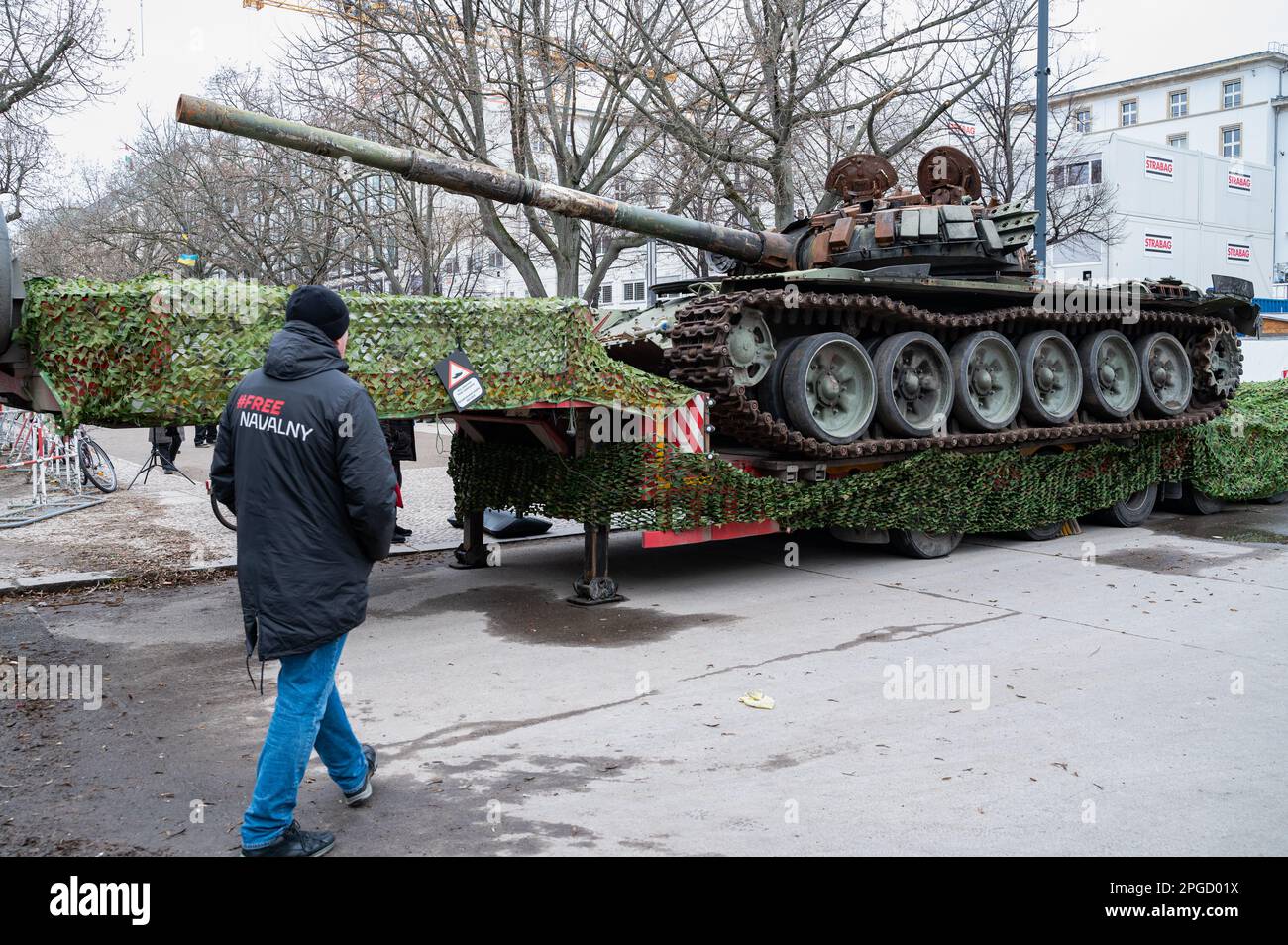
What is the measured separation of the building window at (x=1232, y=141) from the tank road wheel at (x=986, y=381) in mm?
48510

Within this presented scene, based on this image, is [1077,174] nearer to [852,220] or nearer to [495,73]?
[495,73]

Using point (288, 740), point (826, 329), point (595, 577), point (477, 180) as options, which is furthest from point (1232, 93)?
point (288, 740)

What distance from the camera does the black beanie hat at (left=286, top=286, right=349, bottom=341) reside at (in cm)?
410

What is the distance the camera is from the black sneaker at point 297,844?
388cm

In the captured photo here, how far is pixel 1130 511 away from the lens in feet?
38.7

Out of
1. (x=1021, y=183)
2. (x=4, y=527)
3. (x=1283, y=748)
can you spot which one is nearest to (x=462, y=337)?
(x=1283, y=748)

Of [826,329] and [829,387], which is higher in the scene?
[826,329]

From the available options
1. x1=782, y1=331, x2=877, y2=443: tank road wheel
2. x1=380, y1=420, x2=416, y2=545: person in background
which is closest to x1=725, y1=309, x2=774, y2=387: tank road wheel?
x1=782, y1=331, x2=877, y2=443: tank road wheel

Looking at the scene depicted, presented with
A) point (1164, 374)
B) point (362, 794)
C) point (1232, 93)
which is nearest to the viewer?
point (362, 794)

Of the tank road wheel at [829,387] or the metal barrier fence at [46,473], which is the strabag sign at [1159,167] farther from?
the metal barrier fence at [46,473]

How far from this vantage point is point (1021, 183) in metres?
33.3

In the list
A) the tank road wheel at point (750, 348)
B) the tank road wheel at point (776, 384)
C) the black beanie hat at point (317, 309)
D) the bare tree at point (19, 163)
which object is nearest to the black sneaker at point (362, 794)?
the black beanie hat at point (317, 309)

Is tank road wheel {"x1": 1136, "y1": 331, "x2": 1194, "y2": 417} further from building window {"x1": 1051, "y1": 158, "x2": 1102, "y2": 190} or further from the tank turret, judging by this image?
building window {"x1": 1051, "y1": 158, "x2": 1102, "y2": 190}

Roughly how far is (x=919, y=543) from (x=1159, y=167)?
35.7 m
